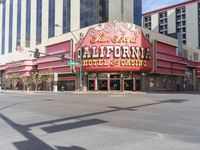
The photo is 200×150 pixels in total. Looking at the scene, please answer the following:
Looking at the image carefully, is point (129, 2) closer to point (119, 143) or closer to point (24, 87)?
point (24, 87)

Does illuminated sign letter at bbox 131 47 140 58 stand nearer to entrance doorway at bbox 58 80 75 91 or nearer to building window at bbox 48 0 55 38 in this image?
entrance doorway at bbox 58 80 75 91

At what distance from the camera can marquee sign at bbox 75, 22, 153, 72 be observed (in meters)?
46.8

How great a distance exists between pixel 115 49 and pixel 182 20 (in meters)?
66.7

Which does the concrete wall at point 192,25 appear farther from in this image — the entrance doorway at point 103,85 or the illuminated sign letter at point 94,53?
the illuminated sign letter at point 94,53

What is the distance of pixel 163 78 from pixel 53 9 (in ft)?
111

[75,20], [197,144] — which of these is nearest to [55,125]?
[197,144]

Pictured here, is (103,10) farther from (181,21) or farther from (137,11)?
(181,21)

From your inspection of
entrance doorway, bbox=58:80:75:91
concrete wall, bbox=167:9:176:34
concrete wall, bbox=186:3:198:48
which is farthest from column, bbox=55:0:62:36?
concrete wall, bbox=186:3:198:48

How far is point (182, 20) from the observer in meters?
104

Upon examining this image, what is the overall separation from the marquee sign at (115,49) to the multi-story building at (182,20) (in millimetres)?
50841

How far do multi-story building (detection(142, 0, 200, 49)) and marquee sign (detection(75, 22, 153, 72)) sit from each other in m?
50.8

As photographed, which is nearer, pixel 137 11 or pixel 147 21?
pixel 137 11

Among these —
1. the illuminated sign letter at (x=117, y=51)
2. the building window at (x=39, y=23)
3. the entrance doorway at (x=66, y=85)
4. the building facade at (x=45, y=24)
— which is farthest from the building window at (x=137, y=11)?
the illuminated sign letter at (x=117, y=51)

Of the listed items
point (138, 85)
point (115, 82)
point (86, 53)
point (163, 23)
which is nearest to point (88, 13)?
point (86, 53)
